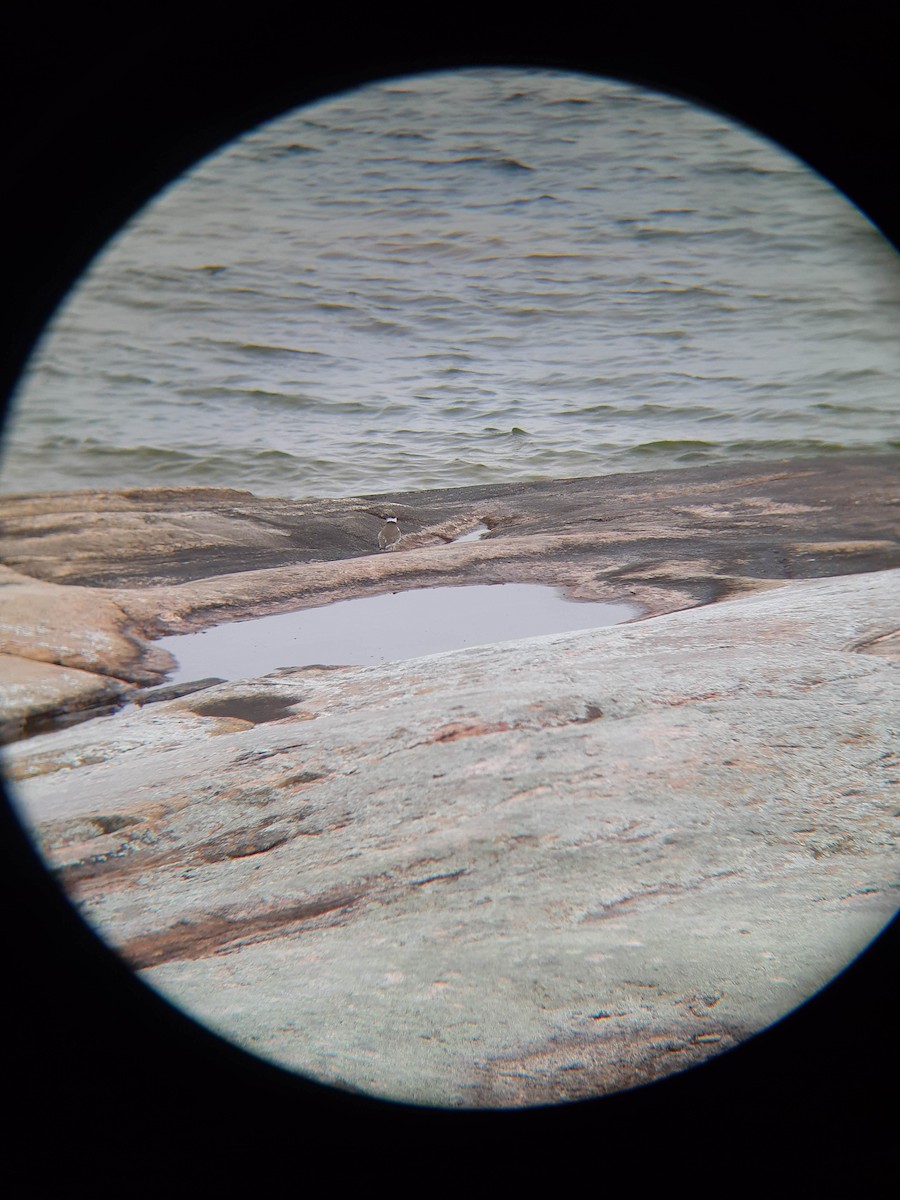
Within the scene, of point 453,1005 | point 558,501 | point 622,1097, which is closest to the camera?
point 622,1097

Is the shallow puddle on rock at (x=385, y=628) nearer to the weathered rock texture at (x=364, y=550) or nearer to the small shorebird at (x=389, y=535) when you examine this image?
the weathered rock texture at (x=364, y=550)

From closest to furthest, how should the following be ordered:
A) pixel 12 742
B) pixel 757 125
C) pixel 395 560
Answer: pixel 757 125, pixel 12 742, pixel 395 560

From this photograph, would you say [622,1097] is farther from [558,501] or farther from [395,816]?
[558,501]

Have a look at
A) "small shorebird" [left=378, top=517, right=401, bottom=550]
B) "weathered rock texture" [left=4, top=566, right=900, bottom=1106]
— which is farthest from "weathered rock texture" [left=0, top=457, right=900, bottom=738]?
"weathered rock texture" [left=4, top=566, right=900, bottom=1106]

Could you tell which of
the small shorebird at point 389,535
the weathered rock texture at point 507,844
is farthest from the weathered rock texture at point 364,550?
the weathered rock texture at point 507,844

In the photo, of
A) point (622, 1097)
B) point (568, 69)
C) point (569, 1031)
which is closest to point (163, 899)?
point (569, 1031)

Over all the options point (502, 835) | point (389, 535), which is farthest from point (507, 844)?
point (389, 535)

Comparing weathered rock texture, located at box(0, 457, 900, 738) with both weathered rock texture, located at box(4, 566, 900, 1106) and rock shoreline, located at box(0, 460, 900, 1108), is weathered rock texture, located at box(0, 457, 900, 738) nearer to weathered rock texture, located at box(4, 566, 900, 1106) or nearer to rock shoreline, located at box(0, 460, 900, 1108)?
rock shoreline, located at box(0, 460, 900, 1108)
